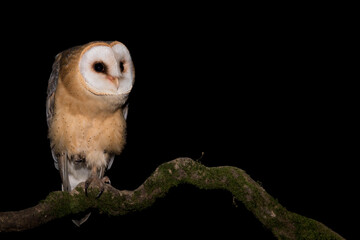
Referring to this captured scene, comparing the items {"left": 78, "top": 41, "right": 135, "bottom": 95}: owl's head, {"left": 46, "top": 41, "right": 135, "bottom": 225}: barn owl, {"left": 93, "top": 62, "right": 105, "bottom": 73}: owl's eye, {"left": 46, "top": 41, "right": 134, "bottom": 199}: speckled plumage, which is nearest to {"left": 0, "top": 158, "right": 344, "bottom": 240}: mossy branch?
{"left": 46, "top": 41, "right": 135, "bottom": 225}: barn owl

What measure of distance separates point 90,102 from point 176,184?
0.83 m

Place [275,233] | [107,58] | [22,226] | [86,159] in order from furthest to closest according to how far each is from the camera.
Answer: [86,159] → [107,58] → [275,233] → [22,226]

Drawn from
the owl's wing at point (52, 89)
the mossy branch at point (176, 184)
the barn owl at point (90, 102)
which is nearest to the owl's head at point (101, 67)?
the barn owl at point (90, 102)

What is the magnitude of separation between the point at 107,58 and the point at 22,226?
116 centimetres

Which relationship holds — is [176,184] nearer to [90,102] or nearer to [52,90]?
[90,102]

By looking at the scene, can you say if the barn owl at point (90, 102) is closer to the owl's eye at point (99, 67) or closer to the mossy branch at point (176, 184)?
the owl's eye at point (99, 67)

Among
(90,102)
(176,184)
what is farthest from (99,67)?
(176,184)

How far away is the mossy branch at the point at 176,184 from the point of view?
7.13 feet

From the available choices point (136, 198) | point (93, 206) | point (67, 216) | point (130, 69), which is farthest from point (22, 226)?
point (130, 69)

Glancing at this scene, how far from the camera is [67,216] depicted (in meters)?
2.29

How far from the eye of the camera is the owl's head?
105 inches

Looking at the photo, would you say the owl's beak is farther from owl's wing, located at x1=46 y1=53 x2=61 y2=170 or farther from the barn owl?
owl's wing, located at x1=46 y1=53 x2=61 y2=170

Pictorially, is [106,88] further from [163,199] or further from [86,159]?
[163,199]

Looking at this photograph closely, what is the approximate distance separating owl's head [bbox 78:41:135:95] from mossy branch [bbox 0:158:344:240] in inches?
26.4
